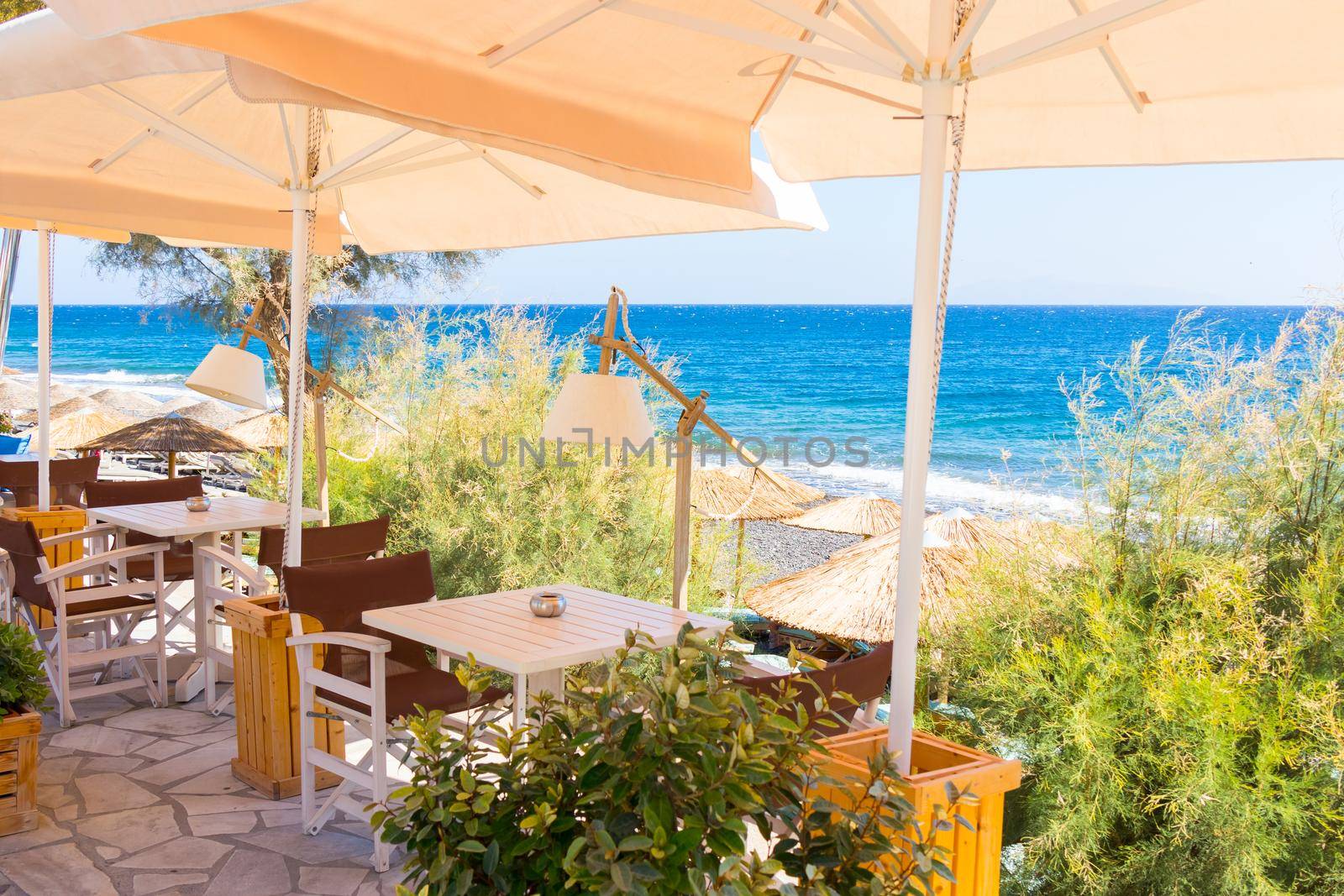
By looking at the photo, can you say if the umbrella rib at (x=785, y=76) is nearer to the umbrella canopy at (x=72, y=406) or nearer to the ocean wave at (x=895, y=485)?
the umbrella canopy at (x=72, y=406)

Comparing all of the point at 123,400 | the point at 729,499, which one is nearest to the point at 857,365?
the point at 123,400

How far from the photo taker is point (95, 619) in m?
4.92

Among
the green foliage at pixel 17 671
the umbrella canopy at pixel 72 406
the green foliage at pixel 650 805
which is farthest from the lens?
the umbrella canopy at pixel 72 406

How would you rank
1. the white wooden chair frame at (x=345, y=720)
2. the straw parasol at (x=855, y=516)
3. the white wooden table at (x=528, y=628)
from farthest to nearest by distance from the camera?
1. the straw parasol at (x=855, y=516)
2. the white wooden chair frame at (x=345, y=720)
3. the white wooden table at (x=528, y=628)

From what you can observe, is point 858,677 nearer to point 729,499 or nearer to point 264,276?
point 729,499

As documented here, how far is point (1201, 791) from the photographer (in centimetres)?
343

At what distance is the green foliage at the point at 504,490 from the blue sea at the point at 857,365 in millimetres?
16708

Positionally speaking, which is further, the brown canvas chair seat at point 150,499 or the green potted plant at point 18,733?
the brown canvas chair seat at point 150,499

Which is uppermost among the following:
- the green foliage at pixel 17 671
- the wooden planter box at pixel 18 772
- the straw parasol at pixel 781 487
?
the straw parasol at pixel 781 487

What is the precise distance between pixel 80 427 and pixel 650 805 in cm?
1129

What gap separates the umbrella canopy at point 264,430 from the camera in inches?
400

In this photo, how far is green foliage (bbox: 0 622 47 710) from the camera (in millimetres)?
3643

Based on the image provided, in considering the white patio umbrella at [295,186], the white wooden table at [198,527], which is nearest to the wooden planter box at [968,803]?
the white patio umbrella at [295,186]

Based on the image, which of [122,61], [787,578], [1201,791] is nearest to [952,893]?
[1201,791]
